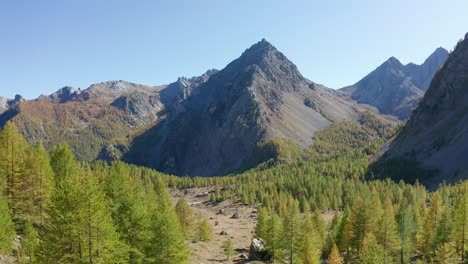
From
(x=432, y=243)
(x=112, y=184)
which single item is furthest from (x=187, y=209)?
(x=432, y=243)

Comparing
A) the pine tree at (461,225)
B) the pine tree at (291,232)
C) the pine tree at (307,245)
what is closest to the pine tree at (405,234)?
the pine tree at (461,225)

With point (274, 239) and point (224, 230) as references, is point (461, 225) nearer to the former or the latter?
point (274, 239)

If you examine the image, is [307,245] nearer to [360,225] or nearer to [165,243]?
[360,225]

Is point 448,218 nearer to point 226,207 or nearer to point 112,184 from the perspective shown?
point 112,184

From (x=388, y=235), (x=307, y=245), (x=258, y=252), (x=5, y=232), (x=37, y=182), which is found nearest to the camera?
(x=5, y=232)

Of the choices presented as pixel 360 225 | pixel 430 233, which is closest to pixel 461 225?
pixel 430 233

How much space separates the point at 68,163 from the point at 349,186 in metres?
131

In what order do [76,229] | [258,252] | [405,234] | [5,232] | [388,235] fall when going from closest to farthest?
[76,229] → [5,232] → [388,235] → [405,234] → [258,252]

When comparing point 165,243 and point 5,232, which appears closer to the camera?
point 165,243

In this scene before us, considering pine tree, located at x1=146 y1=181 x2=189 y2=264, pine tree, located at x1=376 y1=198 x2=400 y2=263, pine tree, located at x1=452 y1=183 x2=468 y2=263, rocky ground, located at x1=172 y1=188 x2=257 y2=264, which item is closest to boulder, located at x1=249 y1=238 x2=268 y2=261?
rocky ground, located at x1=172 y1=188 x2=257 y2=264

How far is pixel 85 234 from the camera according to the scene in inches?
1152

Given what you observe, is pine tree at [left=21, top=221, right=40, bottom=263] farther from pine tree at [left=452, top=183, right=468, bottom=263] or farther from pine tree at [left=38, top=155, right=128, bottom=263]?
pine tree at [left=452, top=183, right=468, bottom=263]

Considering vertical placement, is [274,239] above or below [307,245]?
below

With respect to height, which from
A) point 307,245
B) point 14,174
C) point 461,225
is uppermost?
point 14,174
